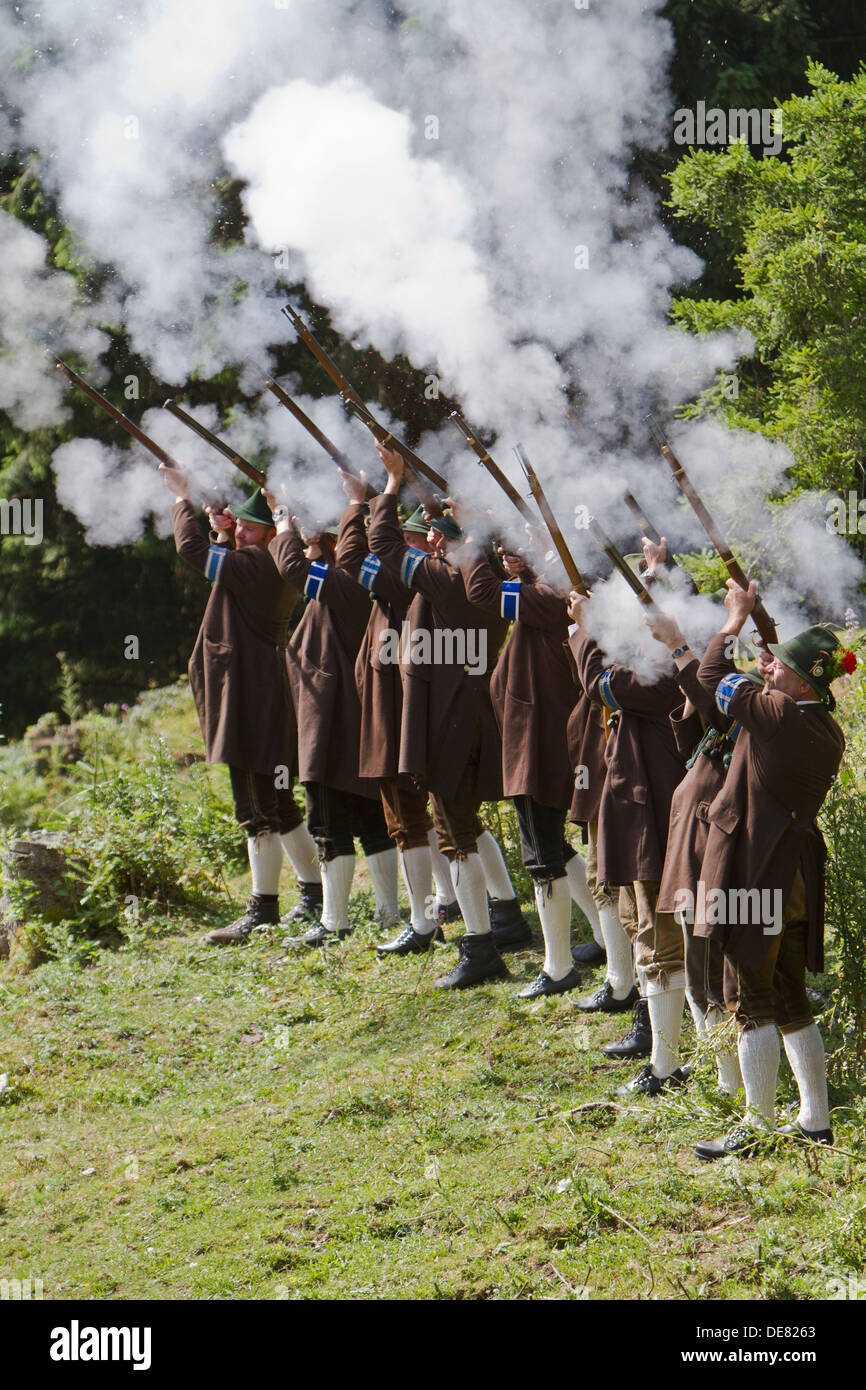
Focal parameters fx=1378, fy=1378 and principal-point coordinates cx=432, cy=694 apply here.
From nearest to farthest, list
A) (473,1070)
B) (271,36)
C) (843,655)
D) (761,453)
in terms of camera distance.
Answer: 1. (843,655)
2. (473,1070)
3. (271,36)
4. (761,453)

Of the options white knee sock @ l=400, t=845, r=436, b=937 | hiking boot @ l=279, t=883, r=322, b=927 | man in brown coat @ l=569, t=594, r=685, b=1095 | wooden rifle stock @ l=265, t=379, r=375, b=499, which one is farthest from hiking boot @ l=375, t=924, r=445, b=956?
wooden rifle stock @ l=265, t=379, r=375, b=499

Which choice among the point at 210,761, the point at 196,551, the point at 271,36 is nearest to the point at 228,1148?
the point at 210,761

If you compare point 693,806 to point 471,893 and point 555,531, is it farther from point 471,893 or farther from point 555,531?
point 471,893

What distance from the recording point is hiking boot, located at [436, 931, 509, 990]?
24.2 feet

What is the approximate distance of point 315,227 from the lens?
25.8 feet

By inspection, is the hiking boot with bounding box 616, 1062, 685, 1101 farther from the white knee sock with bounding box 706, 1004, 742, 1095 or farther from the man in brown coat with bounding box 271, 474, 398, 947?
the man in brown coat with bounding box 271, 474, 398, 947

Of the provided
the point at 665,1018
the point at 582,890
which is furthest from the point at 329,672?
the point at 665,1018

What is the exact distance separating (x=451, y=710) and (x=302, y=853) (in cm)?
193

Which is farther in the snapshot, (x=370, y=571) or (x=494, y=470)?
(x=370, y=571)

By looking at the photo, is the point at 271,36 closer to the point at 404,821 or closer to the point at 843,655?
the point at 404,821

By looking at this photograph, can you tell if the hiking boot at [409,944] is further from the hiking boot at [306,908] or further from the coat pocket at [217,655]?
the coat pocket at [217,655]

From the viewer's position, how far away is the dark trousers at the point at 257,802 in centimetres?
872

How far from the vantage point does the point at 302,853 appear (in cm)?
891

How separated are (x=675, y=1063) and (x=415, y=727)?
7.97 ft
